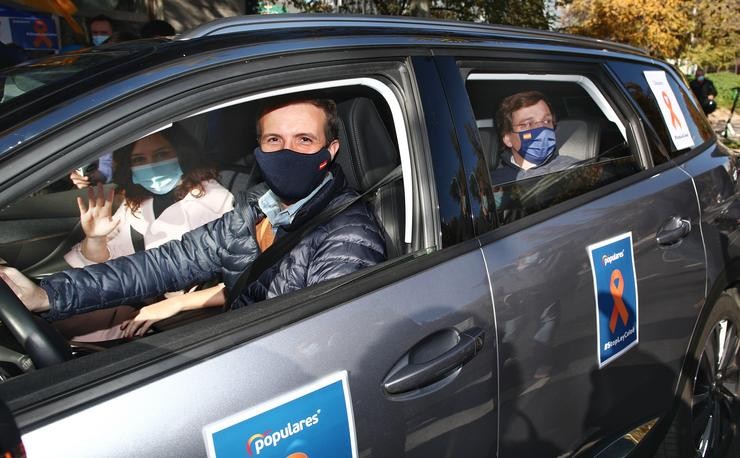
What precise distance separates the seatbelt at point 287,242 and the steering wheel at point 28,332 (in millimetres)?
658

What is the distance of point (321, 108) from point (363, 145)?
17 cm

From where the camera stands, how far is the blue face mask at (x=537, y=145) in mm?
2354

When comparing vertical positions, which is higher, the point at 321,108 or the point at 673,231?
the point at 321,108

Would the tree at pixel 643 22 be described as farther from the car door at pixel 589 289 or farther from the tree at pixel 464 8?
the car door at pixel 589 289

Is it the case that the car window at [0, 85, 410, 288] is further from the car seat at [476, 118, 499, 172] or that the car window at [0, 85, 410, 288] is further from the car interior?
the car seat at [476, 118, 499, 172]

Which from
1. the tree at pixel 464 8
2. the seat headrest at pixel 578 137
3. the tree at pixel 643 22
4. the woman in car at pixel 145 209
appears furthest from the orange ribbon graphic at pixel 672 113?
the tree at pixel 643 22

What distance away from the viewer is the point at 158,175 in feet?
7.61

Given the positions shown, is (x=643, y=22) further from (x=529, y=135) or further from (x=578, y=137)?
(x=529, y=135)

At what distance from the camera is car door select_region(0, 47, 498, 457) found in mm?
1146

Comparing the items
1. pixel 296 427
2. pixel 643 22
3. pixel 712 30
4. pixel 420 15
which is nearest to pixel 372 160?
pixel 296 427

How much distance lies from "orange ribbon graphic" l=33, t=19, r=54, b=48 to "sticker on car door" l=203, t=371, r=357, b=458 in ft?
25.7

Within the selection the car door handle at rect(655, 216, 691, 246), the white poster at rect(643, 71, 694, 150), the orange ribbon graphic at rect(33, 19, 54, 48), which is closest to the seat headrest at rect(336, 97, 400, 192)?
the car door handle at rect(655, 216, 691, 246)

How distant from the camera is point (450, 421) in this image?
1544 millimetres

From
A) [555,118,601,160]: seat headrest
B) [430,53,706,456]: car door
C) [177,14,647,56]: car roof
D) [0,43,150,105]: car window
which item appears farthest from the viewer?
[555,118,601,160]: seat headrest
